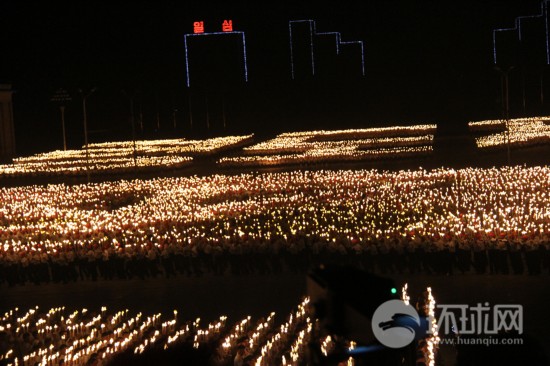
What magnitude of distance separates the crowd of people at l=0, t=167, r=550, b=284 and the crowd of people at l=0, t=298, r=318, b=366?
12.0 ft

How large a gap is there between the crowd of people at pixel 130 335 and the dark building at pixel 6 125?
48744 millimetres

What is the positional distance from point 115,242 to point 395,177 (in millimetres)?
15253

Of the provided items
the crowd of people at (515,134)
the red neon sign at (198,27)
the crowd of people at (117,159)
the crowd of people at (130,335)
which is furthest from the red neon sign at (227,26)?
the crowd of people at (130,335)

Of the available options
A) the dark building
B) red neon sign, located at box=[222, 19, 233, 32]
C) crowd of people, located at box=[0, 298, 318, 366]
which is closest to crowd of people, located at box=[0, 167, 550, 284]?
crowd of people, located at box=[0, 298, 318, 366]

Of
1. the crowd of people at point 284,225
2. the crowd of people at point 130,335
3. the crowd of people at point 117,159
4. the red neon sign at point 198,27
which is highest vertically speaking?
the red neon sign at point 198,27

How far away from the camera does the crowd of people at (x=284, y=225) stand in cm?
1920

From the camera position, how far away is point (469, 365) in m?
6.65

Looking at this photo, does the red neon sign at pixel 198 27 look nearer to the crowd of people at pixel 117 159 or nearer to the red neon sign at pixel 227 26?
the red neon sign at pixel 227 26

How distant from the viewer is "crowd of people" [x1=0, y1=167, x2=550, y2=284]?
19.2 metres

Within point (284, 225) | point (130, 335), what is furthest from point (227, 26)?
point (130, 335)

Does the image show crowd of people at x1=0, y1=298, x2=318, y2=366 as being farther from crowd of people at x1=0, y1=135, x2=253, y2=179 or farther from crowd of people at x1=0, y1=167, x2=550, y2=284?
crowd of people at x1=0, y1=135, x2=253, y2=179

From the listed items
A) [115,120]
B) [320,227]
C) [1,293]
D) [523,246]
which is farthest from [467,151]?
[115,120]

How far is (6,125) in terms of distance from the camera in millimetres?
63781

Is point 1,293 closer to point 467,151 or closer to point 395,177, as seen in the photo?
point 395,177
